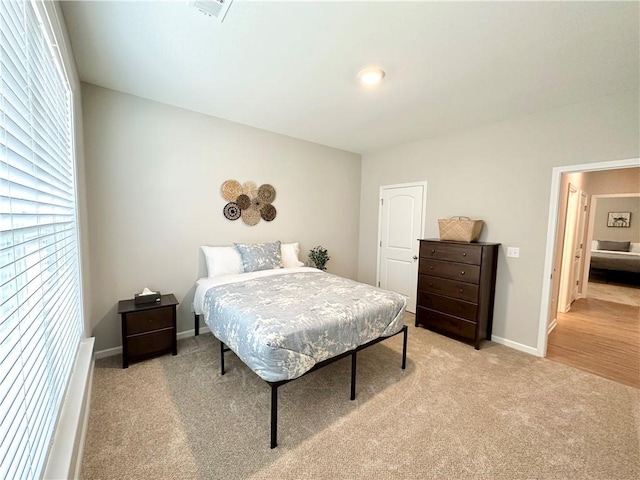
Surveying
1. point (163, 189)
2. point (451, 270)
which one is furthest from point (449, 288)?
point (163, 189)

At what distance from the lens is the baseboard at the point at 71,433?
1.09 meters

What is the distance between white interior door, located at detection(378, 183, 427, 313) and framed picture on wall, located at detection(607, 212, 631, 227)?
679 centimetres

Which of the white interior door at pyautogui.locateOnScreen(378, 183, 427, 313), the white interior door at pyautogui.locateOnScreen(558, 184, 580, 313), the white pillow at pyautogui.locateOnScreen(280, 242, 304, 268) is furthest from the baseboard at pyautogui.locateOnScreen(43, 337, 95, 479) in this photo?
the white interior door at pyautogui.locateOnScreen(558, 184, 580, 313)

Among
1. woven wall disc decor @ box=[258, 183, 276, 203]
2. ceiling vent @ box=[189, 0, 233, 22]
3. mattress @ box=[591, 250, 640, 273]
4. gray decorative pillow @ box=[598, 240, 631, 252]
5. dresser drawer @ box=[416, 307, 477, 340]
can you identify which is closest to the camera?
ceiling vent @ box=[189, 0, 233, 22]

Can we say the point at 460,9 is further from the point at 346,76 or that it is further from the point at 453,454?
the point at 453,454

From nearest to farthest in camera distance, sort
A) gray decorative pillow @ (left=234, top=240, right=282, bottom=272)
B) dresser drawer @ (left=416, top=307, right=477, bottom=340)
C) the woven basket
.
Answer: dresser drawer @ (left=416, top=307, right=477, bottom=340), the woven basket, gray decorative pillow @ (left=234, top=240, right=282, bottom=272)

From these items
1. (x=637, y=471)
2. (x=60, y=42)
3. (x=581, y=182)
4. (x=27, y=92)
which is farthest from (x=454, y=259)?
(x=60, y=42)

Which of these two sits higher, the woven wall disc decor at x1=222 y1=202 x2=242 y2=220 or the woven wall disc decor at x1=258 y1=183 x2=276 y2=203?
the woven wall disc decor at x1=258 y1=183 x2=276 y2=203

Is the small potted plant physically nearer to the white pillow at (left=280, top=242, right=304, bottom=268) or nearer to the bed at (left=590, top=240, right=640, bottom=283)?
the white pillow at (left=280, top=242, right=304, bottom=268)

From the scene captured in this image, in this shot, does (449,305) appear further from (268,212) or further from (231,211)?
(231,211)

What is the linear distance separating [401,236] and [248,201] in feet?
7.80

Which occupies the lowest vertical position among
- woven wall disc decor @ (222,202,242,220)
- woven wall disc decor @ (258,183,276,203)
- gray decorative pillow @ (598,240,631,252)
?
gray decorative pillow @ (598,240,631,252)

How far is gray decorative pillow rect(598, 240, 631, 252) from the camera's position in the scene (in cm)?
663

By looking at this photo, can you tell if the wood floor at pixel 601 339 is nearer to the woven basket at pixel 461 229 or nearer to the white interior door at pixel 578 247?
the white interior door at pixel 578 247
